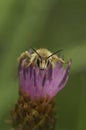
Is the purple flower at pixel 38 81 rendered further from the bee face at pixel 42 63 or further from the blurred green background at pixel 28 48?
the blurred green background at pixel 28 48

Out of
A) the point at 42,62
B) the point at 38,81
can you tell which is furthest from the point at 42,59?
the point at 38,81

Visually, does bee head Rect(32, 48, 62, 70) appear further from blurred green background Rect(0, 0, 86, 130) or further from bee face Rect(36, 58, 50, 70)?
blurred green background Rect(0, 0, 86, 130)

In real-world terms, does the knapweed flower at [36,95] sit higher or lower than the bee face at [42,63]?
lower

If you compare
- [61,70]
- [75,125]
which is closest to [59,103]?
[75,125]

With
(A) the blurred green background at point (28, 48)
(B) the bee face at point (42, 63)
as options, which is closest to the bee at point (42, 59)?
(B) the bee face at point (42, 63)

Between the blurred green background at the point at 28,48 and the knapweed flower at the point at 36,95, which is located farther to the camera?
the blurred green background at the point at 28,48

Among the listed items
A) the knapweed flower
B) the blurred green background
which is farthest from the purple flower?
the blurred green background

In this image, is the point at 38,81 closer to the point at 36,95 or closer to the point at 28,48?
the point at 36,95

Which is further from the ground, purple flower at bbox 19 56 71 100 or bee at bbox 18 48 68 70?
bee at bbox 18 48 68 70
